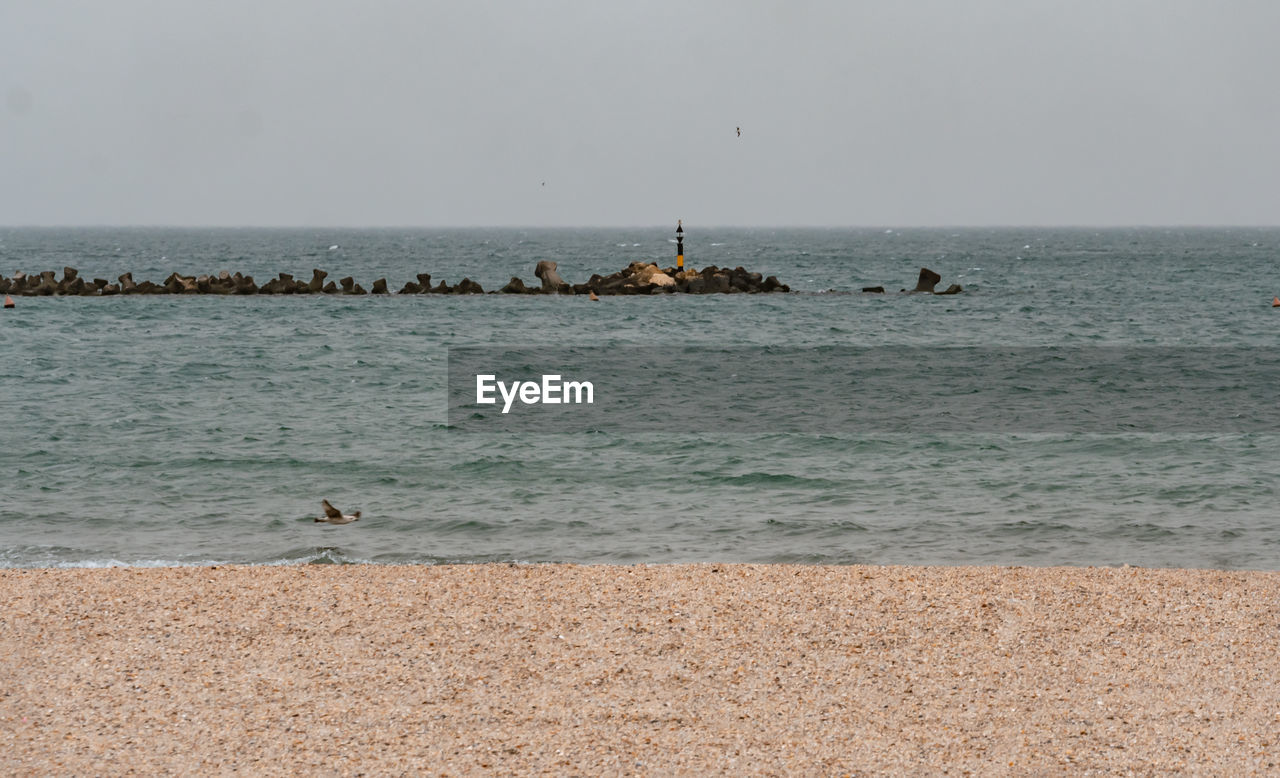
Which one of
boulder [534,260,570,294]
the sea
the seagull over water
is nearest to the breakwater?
boulder [534,260,570,294]

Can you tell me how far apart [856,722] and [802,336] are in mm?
29382

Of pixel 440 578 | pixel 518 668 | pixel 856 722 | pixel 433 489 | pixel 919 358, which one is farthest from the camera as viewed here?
pixel 919 358

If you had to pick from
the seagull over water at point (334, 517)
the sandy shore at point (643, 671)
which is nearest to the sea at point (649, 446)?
the seagull over water at point (334, 517)

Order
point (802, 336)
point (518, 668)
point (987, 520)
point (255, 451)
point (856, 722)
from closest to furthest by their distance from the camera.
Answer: point (856, 722) → point (518, 668) → point (987, 520) → point (255, 451) → point (802, 336)

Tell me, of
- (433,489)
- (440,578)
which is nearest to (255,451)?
(433,489)

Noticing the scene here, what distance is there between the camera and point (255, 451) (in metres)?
17.5

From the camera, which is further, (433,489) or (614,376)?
(614,376)

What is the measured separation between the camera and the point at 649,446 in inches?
726

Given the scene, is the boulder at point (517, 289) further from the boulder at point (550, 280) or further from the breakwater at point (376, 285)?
the boulder at point (550, 280)

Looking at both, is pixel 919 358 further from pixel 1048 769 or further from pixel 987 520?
pixel 1048 769

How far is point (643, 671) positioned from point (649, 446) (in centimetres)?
1062

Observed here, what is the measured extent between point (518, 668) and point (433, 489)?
768 cm

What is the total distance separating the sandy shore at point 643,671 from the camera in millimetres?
6594

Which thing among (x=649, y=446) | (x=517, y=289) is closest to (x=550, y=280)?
(x=517, y=289)
